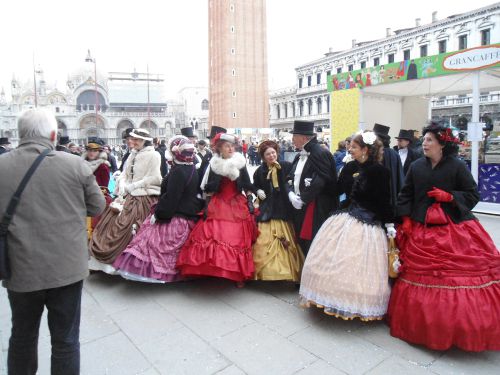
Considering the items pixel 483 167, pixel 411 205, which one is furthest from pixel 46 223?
pixel 483 167

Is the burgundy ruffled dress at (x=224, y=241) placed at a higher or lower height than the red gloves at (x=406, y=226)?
lower

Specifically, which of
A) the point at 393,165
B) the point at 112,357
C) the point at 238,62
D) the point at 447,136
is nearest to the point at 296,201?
the point at 393,165

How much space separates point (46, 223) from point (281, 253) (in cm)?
244

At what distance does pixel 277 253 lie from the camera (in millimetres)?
3836

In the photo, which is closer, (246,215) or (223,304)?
(223,304)

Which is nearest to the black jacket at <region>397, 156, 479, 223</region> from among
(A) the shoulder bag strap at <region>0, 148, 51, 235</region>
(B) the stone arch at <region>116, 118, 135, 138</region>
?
(A) the shoulder bag strap at <region>0, 148, 51, 235</region>

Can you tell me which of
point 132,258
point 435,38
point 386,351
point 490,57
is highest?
point 435,38

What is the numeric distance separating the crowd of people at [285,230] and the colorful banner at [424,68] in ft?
17.6

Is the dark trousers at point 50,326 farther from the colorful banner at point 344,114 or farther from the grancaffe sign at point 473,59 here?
the colorful banner at point 344,114

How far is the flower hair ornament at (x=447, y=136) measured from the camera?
2921mm

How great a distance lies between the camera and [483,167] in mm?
7746

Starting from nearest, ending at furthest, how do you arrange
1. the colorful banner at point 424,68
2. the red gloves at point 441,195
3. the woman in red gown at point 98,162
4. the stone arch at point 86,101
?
the red gloves at point 441,195, the woman in red gown at point 98,162, the colorful banner at point 424,68, the stone arch at point 86,101

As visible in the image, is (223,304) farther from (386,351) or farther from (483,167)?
(483,167)

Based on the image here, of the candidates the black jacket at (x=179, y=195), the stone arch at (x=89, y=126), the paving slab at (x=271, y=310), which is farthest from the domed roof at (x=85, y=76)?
the paving slab at (x=271, y=310)
